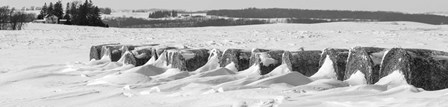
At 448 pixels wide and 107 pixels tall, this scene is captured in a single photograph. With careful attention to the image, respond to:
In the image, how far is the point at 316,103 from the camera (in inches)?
189

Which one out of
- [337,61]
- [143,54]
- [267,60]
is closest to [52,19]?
[143,54]

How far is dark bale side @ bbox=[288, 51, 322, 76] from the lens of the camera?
7.44 m

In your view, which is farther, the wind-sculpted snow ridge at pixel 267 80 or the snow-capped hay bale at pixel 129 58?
the snow-capped hay bale at pixel 129 58

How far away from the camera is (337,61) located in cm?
694

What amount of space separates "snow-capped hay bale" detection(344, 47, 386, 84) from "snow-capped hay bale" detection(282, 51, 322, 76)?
2.87 ft

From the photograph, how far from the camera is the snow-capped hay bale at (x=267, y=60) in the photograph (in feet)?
25.3

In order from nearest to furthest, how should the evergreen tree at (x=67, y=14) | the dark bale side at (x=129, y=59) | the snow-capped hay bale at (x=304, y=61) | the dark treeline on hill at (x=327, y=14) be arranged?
the snow-capped hay bale at (x=304, y=61)
the dark bale side at (x=129, y=59)
the evergreen tree at (x=67, y=14)
the dark treeline on hill at (x=327, y=14)

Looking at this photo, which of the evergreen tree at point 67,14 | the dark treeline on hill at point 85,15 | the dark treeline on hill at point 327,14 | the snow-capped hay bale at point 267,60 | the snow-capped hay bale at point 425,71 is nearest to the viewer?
the snow-capped hay bale at point 425,71

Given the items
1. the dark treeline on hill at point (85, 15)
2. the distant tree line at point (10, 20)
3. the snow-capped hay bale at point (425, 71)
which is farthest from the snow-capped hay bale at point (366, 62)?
the dark treeline on hill at point (85, 15)

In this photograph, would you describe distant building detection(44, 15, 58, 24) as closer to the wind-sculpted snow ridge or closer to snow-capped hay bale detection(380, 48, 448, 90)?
the wind-sculpted snow ridge

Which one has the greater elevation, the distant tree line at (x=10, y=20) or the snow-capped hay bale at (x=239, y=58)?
the snow-capped hay bale at (x=239, y=58)

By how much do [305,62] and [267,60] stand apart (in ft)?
1.87

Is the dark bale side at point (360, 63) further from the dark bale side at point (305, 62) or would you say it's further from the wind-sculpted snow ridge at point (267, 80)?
the dark bale side at point (305, 62)

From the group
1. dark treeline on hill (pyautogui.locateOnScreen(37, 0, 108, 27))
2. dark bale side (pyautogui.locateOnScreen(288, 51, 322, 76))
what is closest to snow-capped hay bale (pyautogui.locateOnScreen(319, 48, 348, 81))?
dark bale side (pyautogui.locateOnScreen(288, 51, 322, 76))
